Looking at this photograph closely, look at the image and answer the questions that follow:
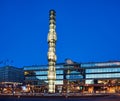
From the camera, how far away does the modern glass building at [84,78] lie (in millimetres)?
153875

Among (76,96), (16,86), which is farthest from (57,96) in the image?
(16,86)

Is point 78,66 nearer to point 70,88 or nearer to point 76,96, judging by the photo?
point 70,88

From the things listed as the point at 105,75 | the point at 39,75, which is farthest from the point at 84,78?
Result: the point at 39,75

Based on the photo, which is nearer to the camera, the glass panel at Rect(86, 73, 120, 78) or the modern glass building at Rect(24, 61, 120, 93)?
the glass panel at Rect(86, 73, 120, 78)

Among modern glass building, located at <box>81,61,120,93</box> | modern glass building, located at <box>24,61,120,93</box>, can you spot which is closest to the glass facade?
modern glass building, located at <box>24,61,120,93</box>

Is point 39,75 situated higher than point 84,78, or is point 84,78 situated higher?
point 39,75

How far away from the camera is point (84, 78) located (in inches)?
6275

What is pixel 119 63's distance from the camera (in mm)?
155000

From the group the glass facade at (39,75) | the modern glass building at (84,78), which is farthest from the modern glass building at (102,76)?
the glass facade at (39,75)

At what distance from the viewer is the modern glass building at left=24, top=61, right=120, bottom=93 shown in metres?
154

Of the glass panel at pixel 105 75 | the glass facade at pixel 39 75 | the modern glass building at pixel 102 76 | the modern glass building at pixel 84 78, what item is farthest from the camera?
the glass facade at pixel 39 75

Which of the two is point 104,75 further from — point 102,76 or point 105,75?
point 102,76

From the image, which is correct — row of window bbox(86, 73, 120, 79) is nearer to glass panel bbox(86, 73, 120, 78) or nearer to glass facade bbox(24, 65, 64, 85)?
glass panel bbox(86, 73, 120, 78)

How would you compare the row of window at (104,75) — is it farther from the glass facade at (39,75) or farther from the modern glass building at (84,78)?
the glass facade at (39,75)
